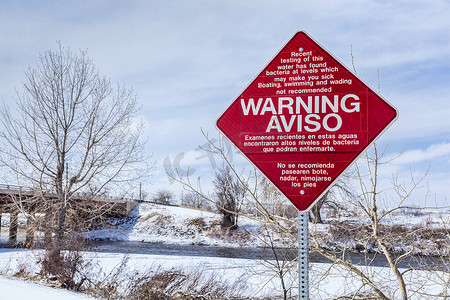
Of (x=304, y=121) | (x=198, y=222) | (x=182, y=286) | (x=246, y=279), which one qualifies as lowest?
(x=182, y=286)

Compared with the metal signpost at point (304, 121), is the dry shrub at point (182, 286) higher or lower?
lower

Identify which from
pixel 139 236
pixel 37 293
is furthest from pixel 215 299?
pixel 139 236

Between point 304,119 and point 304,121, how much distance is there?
0.02 meters

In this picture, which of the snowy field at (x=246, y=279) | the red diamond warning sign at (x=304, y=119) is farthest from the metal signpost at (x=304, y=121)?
the snowy field at (x=246, y=279)

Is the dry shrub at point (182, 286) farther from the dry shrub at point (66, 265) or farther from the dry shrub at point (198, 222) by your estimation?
the dry shrub at point (198, 222)

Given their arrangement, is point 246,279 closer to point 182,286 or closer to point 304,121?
point 182,286

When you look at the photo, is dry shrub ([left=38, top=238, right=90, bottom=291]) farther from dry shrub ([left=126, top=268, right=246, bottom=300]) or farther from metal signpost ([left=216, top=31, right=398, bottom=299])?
metal signpost ([left=216, top=31, right=398, bottom=299])

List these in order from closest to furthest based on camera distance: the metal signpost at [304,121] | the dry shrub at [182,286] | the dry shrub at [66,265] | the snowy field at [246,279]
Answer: the metal signpost at [304,121], the snowy field at [246,279], the dry shrub at [182,286], the dry shrub at [66,265]

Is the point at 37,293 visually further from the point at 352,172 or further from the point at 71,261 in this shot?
the point at 352,172

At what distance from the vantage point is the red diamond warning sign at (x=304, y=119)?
125 inches

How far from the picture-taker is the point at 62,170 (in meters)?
18.2

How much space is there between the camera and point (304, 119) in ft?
10.8

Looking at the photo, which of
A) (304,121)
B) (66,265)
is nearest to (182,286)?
(66,265)

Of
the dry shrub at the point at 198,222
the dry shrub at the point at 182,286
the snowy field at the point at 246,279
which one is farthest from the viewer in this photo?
the dry shrub at the point at 198,222
